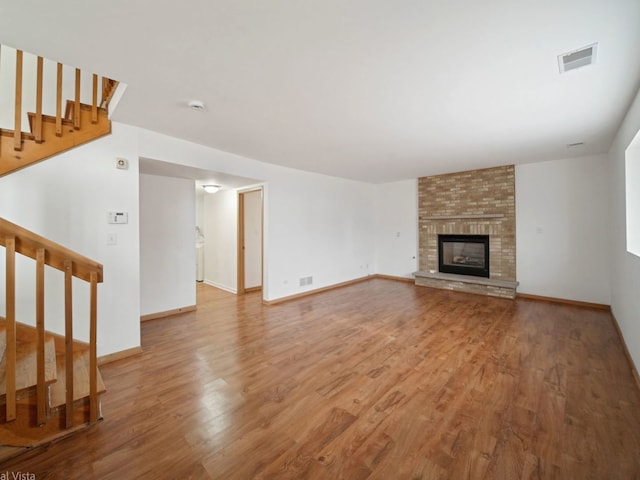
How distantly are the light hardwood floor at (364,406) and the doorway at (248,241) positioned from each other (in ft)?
6.48

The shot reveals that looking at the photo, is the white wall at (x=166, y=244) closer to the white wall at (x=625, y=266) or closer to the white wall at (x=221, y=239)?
the white wall at (x=221, y=239)

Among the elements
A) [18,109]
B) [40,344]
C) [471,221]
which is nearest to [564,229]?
[471,221]

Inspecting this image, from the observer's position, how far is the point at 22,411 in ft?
5.33

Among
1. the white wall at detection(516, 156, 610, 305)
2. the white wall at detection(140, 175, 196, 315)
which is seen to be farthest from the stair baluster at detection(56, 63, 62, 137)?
the white wall at detection(516, 156, 610, 305)

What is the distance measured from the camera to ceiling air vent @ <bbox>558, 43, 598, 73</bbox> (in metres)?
1.75

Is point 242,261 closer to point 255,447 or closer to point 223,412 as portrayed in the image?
point 223,412

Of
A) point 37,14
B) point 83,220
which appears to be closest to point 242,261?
point 83,220

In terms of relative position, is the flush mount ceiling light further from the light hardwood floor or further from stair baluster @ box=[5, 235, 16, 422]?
the light hardwood floor

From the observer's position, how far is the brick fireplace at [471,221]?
16.9 ft

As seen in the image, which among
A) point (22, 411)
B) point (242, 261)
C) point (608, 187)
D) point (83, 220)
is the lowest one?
point (22, 411)

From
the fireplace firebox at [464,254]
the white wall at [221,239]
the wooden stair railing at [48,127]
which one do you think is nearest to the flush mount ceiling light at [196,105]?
the wooden stair railing at [48,127]

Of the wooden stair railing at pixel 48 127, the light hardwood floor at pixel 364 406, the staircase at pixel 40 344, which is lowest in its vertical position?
the light hardwood floor at pixel 364 406

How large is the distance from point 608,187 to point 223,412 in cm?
609

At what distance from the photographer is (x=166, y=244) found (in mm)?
4223
